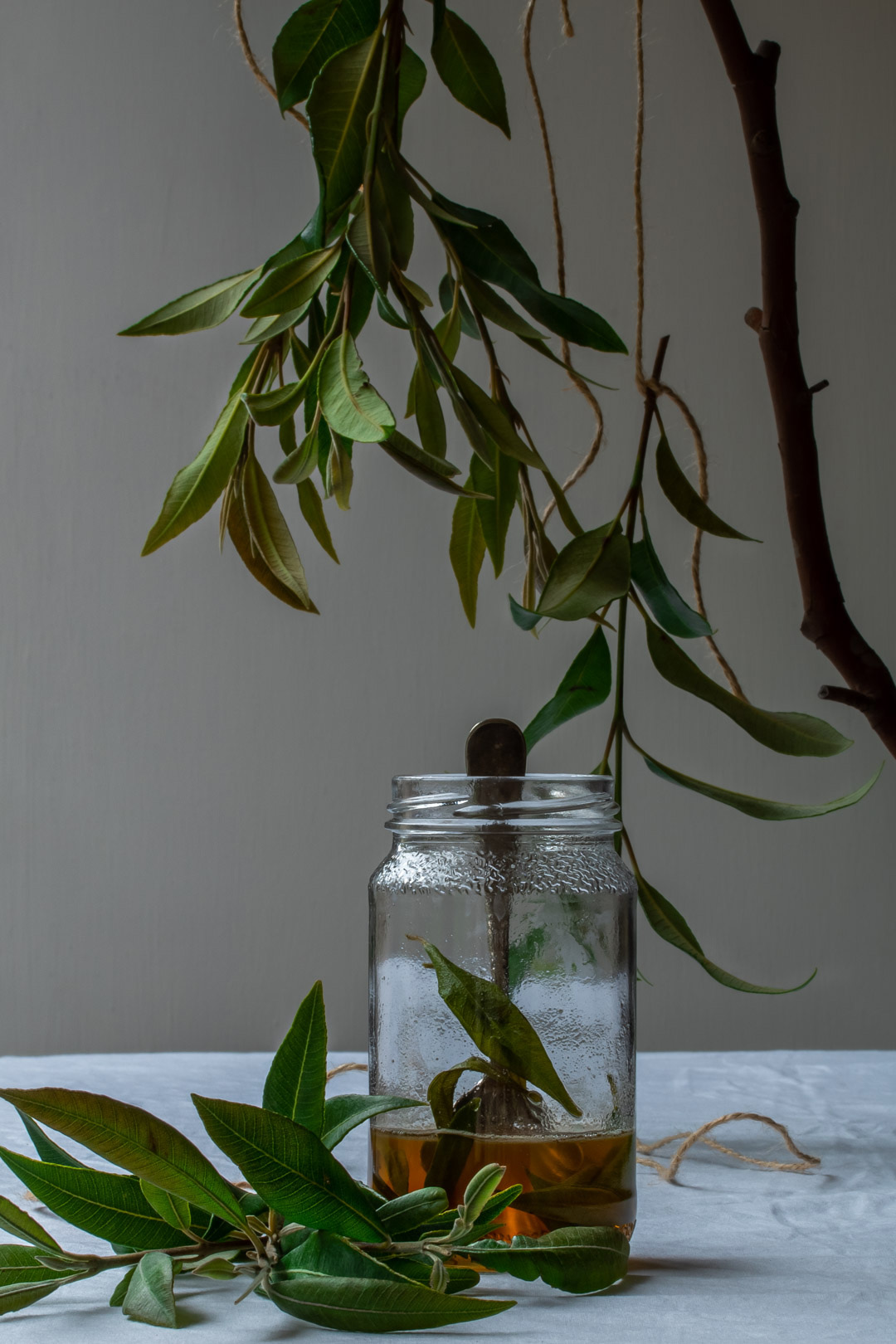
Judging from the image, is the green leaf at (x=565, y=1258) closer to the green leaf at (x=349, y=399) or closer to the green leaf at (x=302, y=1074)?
the green leaf at (x=302, y=1074)

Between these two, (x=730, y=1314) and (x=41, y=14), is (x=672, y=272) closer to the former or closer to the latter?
(x=41, y=14)

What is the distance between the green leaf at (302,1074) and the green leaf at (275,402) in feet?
0.52

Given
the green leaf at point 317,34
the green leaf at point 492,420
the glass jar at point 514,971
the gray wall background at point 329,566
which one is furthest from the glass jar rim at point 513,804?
the gray wall background at point 329,566

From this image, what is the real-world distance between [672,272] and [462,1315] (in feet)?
3.65

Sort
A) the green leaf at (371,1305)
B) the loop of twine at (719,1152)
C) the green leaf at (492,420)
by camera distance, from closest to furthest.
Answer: the green leaf at (371,1305)
the green leaf at (492,420)
the loop of twine at (719,1152)

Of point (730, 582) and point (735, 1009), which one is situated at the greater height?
point (730, 582)

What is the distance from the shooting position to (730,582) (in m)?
1.21

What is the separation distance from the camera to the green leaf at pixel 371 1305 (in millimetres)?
276

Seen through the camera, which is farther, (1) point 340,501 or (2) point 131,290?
(2) point 131,290

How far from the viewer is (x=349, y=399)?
→ 0.32 meters

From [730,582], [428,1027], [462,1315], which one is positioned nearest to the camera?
[462,1315]

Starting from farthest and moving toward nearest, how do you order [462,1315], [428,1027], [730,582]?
[730,582], [428,1027], [462,1315]

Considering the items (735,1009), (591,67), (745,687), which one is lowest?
(735,1009)

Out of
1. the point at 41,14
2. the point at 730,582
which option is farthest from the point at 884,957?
the point at 41,14
